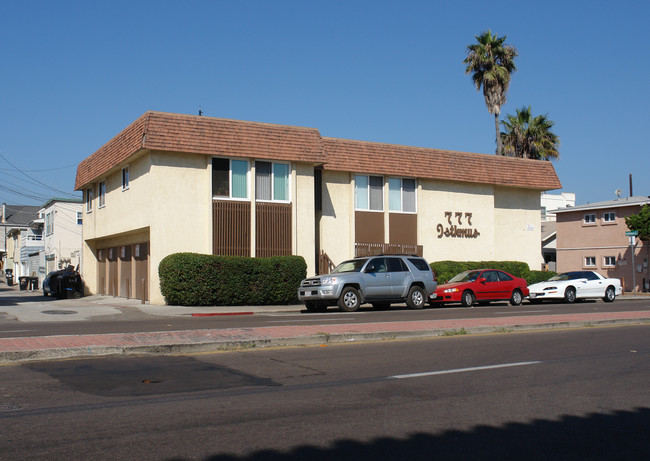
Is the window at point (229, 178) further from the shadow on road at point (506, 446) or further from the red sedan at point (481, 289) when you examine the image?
the shadow on road at point (506, 446)

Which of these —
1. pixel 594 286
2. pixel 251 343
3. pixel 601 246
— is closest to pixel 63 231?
pixel 594 286

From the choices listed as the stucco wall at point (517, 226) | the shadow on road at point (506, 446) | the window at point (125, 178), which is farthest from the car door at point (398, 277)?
the shadow on road at point (506, 446)

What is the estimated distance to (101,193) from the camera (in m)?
31.4

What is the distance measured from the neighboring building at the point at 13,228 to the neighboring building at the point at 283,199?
3613cm

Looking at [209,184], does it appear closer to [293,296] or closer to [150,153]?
[150,153]

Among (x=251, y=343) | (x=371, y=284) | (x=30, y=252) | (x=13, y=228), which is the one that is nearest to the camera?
(x=251, y=343)

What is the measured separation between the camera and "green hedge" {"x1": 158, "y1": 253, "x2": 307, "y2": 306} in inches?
905

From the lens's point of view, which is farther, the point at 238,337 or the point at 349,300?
the point at 349,300

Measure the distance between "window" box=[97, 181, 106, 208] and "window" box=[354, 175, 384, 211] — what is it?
11678 millimetres

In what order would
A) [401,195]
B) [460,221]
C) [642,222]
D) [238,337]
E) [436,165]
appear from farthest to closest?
[642,222] → [460,221] → [436,165] → [401,195] → [238,337]

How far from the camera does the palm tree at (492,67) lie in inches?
1672

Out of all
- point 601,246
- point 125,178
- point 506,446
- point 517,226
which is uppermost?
point 125,178

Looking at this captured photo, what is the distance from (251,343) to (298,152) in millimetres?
15823

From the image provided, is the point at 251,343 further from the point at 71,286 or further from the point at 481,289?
the point at 71,286
